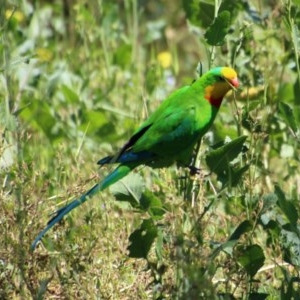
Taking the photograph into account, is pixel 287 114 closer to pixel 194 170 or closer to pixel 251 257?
pixel 194 170

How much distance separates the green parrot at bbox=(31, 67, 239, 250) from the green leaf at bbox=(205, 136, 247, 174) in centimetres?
16

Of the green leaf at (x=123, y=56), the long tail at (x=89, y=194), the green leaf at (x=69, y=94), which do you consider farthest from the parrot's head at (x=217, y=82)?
the green leaf at (x=123, y=56)

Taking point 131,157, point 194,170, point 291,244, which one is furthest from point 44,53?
point 291,244

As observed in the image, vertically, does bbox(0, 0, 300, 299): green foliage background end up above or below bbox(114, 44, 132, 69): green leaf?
above

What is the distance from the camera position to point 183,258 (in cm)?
236

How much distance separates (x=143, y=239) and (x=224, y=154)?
0.99 feet

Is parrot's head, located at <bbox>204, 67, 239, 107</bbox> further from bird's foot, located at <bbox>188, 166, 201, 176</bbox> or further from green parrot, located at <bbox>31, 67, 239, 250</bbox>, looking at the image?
bird's foot, located at <bbox>188, 166, 201, 176</bbox>

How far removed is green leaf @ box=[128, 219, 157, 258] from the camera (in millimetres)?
2613

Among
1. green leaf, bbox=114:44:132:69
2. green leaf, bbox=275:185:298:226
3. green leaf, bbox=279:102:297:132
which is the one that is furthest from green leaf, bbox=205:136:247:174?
green leaf, bbox=114:44:132:69

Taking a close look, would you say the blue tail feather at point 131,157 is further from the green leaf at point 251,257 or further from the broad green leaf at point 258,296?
the broad green leaf at point 258,296

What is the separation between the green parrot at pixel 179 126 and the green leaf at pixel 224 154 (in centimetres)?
16

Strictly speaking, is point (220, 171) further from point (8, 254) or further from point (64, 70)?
point (64, 70)

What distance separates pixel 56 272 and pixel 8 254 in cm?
14

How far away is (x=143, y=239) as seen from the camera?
2.63 meters
